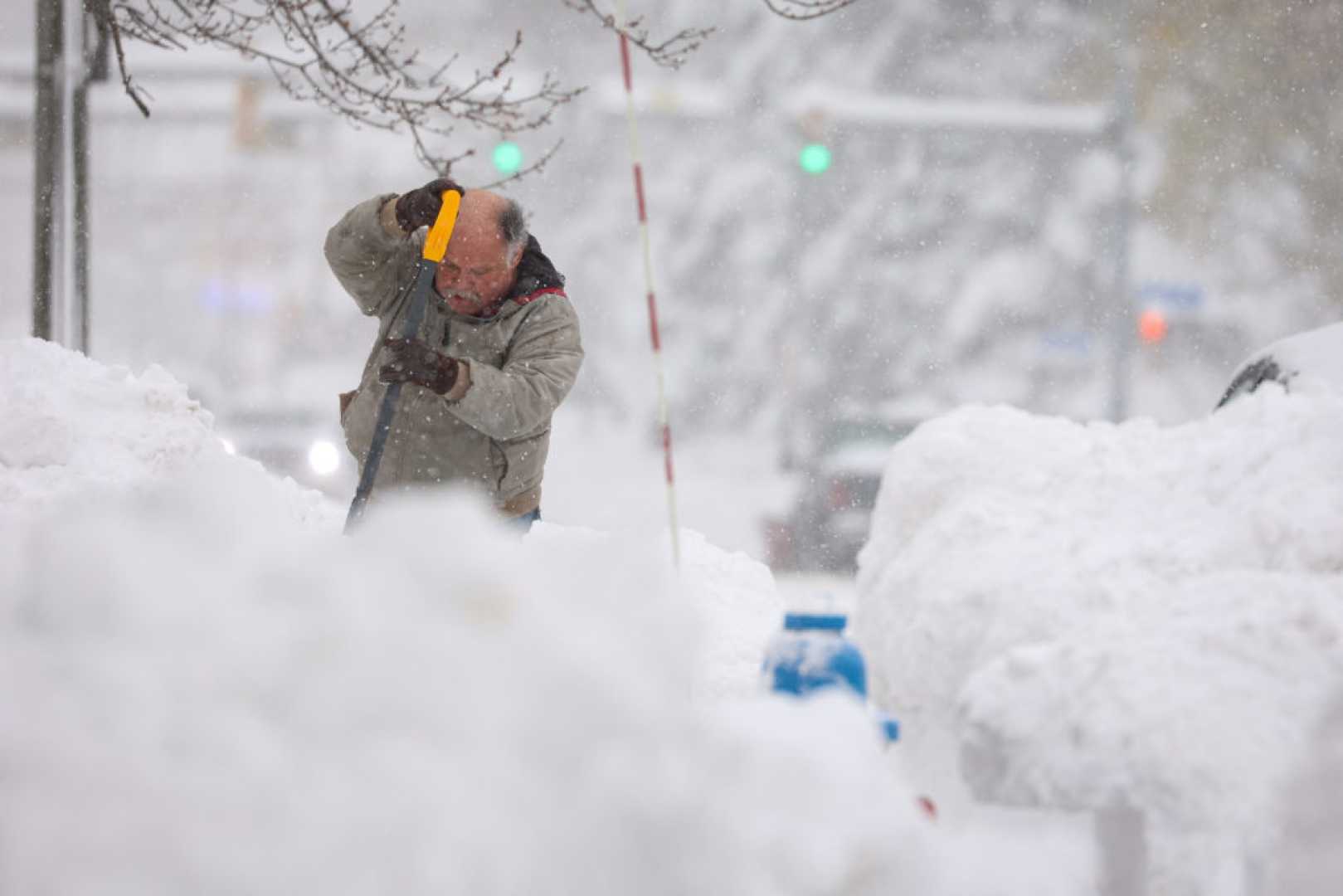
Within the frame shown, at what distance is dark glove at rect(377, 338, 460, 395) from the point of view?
12.0ft

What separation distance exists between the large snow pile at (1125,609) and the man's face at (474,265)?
1.47 m

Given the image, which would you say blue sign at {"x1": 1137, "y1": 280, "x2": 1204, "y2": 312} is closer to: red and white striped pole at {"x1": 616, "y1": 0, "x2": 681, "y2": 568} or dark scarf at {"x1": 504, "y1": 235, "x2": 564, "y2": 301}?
dark scarf at {"x1": 504, "y1": 235, "x2": 564, "y2": 301}

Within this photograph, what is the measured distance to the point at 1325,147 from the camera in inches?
901

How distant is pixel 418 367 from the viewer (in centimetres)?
369

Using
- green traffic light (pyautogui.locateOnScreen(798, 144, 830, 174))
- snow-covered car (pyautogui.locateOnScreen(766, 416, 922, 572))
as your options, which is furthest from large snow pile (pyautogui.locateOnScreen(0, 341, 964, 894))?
green traffic light (pyautogui.locateOnScreen(798, 144, 830, 174))

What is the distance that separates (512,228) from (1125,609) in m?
2.39

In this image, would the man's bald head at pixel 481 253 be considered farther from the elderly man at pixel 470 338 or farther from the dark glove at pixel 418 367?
the dark glove at pixel 418 367

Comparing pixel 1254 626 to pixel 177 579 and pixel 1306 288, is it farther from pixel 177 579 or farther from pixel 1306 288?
pixel 1306 288

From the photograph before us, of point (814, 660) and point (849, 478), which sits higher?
point (849, 478)

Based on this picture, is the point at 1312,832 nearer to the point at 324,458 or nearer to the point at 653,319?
the point at 653,319

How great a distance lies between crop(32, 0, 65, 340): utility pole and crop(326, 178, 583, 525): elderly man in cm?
418

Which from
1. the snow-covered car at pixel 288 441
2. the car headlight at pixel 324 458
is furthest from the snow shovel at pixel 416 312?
the snow-covered car at pixel 288 441

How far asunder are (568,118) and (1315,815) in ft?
92.5

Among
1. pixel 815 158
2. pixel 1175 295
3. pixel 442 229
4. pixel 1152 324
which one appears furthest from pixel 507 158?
pixel 1152 324
